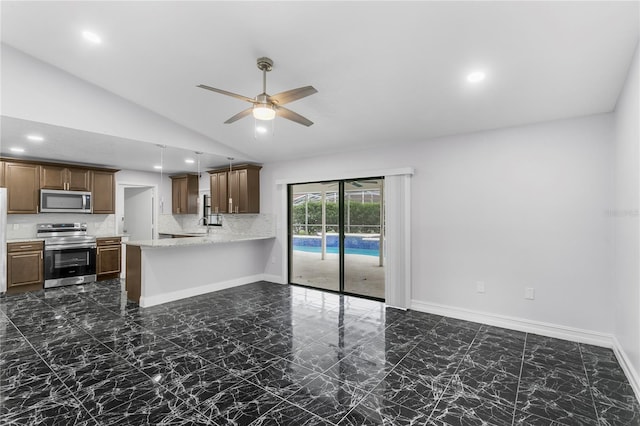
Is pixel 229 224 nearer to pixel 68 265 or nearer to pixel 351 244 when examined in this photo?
pixel 68 265

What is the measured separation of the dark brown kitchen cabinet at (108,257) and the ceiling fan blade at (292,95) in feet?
17.9

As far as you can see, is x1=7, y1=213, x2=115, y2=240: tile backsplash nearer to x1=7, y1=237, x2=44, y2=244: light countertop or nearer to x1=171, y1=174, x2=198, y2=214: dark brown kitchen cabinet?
x1=7, y1=237, x2=44, y2=244: light countertop

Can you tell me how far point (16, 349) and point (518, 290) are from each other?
5.39 m

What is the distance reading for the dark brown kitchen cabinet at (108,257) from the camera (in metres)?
6.08

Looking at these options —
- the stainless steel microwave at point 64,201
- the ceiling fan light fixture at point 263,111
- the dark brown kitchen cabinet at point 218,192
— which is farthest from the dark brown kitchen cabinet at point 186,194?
the ceiling fan light fixture at point 263,111

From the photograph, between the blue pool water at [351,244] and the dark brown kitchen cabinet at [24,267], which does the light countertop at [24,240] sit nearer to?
the dark brown kitchen cabinet at [24,267]

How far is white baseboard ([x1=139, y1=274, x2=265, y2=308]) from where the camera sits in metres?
4.54

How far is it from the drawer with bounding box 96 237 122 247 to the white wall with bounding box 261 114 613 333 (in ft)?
18.2

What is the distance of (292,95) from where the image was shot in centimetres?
254

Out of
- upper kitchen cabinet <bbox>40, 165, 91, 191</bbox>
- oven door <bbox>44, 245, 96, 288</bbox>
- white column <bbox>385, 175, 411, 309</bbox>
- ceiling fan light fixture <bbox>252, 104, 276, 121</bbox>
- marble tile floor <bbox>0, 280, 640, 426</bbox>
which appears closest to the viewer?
marble tile floor <bbox>0, 280, 640, 426</bbox>

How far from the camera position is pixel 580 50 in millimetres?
2373

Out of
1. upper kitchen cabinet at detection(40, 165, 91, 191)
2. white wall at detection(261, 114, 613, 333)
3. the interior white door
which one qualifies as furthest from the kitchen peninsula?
white wall at detection(261, 114, 613, 333)

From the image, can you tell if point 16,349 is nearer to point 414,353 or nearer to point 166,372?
point 166,372

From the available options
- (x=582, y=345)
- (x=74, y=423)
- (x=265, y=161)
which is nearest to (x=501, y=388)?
(x=582, y=345)
